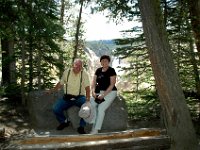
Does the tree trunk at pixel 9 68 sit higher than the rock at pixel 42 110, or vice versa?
the tree trunk at pixel 9 68

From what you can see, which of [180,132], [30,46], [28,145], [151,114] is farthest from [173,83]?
[30,46]

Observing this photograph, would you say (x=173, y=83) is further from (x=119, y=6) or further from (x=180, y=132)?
(x=119, y=6)

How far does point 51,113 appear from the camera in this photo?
1075cm

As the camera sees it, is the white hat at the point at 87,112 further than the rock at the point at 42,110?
No

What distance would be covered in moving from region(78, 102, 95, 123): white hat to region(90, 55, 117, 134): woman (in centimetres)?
Answer: 12

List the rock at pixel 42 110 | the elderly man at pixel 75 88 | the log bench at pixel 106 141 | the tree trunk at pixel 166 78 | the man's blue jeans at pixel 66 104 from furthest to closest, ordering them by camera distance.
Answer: the rock at pixel 42 110, the man's blue jeans at pixel 66 104, the elderly man at pixel 75 88, the tree trunk at pixel 166 78, the log bench at pixel 106 141

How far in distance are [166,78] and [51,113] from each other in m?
4.13

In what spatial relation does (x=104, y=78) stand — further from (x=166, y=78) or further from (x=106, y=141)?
(x=106, y=141)

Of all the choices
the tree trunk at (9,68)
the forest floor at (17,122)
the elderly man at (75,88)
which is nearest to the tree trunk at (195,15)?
the forest floor at (17,122)

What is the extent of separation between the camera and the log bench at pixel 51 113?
10.3m

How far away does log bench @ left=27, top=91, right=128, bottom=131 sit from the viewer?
10.3m

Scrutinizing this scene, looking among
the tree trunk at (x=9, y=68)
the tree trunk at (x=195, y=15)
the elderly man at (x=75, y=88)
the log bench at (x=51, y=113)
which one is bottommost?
the log bench at (x=51, y=113)

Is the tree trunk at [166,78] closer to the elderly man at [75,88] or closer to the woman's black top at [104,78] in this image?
the woman's black top at [104,78]

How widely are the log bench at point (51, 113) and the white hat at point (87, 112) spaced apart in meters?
0.97
